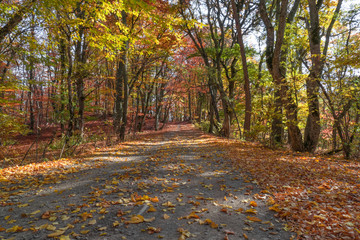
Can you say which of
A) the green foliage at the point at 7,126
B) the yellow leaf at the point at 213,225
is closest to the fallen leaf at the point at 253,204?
the yellow leaf at the point at 213,225

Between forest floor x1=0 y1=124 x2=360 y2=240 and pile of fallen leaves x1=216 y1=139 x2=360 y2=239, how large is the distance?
0.04 ft

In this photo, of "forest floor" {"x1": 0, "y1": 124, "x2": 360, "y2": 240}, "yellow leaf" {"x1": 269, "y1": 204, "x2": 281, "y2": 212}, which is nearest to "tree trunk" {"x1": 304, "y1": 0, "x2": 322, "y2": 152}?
"forest floor" {"x1": 0, "y1": 124, "x2": 360, "y2": 240}

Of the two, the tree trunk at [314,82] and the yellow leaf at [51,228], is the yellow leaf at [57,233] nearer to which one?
the yellow leaf at [51,228]

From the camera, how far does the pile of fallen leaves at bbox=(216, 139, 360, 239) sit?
2.49 m

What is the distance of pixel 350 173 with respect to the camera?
4.79m

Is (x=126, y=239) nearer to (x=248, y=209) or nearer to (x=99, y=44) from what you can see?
(x=248, y=209)

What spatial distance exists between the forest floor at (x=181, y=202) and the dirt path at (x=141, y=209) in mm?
12

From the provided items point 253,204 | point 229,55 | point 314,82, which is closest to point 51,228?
point 253,204

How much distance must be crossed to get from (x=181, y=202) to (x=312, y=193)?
2.42 meters

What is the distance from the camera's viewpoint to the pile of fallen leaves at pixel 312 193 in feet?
8.16

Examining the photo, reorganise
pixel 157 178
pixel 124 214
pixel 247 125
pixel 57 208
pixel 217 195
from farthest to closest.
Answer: pixel 247 125
pixel 157 178
pixel 217 195
pixel 57 208
pixel 124 214

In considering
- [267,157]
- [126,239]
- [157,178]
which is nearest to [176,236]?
[126,239]

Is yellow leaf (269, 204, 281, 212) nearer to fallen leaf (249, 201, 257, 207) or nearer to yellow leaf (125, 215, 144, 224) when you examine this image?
fallen leaf (249, 201, 257, 207)

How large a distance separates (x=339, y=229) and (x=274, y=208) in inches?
31.3
